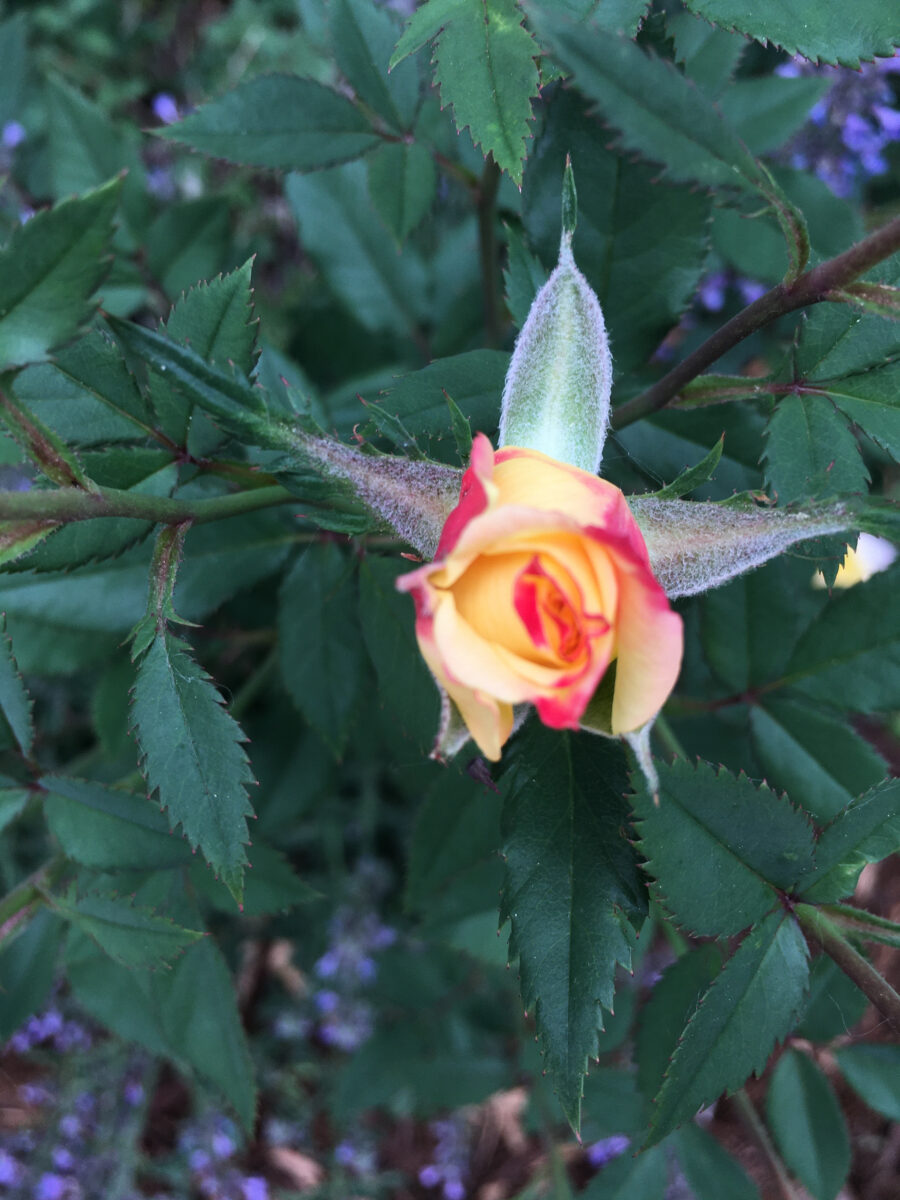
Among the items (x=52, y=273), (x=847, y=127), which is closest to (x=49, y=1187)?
(x=52, y=273)

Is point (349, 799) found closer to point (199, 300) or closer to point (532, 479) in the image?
point (199, 300)

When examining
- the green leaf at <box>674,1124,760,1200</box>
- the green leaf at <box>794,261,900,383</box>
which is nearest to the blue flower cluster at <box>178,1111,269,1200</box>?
the green leaf at <box>674,1124,760,1200</box>

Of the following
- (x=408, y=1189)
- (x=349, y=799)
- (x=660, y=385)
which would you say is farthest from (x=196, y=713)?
(x=408, y=1189)

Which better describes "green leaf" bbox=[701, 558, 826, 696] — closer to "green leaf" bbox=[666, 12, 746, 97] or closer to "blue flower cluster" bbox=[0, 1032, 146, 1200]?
"green leaf" bbox=[666, 12, 746, 97]

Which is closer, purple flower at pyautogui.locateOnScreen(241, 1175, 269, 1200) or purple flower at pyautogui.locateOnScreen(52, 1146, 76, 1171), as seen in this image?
purple flower at pyautogui.locateOnScreen(52, 1146, 76, 1171)

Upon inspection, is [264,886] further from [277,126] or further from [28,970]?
[277,126]

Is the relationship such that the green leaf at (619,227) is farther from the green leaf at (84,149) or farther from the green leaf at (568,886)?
the green leaf at (84,149)

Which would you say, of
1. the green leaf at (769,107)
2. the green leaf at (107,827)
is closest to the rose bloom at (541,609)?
the green leaf at (107,827)

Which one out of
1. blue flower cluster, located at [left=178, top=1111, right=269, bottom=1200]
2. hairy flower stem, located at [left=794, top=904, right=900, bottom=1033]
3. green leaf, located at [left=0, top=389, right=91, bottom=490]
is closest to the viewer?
green leaf, located at [left=0, top=389, right=91, bottom=490]
